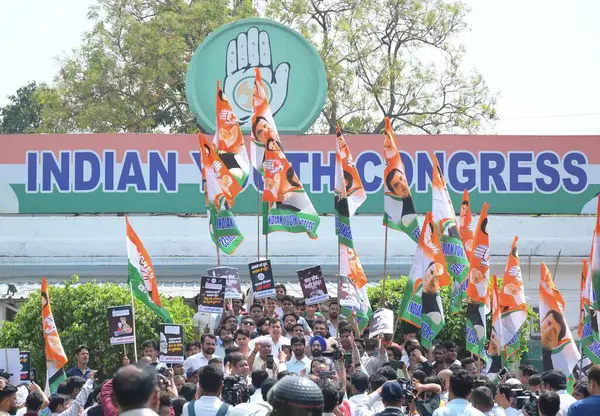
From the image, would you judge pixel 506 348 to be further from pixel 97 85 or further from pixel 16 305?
pixel 97 85

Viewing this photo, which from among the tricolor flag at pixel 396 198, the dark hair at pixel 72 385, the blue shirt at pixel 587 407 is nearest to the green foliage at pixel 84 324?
the tricolor flag at pixel 396 198

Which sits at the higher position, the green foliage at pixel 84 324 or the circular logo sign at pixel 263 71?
the circular logo sign at pixel 263 71

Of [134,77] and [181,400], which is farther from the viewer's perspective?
[134,77]

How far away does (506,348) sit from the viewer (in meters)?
13.7

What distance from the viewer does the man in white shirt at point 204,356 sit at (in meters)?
11.7

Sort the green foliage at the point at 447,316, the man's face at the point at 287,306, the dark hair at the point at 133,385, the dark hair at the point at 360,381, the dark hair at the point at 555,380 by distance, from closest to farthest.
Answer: the dark hair at the point at 133,385 < the dark hair at the point at 360,381 < the dark hair at the point at 555,380 < the man's face at the point at 287,306 < the green foliage at the point at 447,316

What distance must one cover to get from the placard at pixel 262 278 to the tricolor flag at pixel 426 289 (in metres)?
1.61

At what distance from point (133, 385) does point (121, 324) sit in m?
7.94

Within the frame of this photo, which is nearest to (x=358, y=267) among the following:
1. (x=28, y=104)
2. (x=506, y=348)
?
(x=506, y=348)

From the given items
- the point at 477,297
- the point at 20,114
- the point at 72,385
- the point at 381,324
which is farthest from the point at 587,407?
the point at 20,114

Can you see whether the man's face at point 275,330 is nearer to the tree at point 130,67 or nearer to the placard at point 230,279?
the placard at point 230,279

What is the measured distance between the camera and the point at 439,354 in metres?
13.0

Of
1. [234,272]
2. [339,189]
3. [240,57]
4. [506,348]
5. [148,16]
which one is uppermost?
[148,16]

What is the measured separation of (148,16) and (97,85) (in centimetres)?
274
